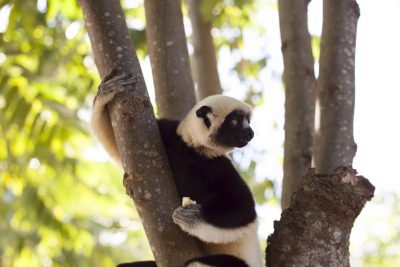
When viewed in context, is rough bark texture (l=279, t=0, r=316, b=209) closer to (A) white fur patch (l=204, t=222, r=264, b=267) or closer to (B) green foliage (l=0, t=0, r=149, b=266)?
(A) white fur patch (l=204, t=222, r=264, b=267)

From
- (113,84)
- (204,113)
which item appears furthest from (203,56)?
(113,84)

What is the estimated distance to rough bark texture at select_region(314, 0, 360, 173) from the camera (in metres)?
4.50

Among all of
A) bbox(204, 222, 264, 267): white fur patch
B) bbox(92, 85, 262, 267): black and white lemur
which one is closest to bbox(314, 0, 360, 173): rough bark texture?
bbox(92, 85, 262, 267): black and white lemur

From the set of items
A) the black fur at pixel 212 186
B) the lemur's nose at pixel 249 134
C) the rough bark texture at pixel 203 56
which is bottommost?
the black fur at pixel 212 186

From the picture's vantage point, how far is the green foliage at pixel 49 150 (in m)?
7.16

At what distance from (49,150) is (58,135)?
21 cm

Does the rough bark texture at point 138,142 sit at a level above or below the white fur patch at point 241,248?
above

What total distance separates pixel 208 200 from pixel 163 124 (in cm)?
80

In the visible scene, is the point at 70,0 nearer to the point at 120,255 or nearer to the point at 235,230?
the point at 235,230

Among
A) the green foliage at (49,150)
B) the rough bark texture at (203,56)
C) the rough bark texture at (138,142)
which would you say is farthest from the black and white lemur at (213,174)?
the green foliage at (49,150)

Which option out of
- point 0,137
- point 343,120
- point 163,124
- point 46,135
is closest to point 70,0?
point 46,135

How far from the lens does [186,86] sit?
512 centimetres

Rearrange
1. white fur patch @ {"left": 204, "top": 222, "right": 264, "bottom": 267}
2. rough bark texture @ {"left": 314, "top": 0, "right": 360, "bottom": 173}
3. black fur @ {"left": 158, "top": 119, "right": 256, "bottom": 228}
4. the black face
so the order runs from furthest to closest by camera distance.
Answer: the black face → rough bark texture @ {"left": 314, "top": 0, "right": 360, "bottom": 173} → white fur patch @ {"left": 204, "top": 222, "right": 264, "bottom": 267} → black fur @ {"left": 158, "top": 119, "right": 256, "bottom": 228}

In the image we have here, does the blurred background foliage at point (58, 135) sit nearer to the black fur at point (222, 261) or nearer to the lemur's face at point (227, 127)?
the lemur's face at point (227, 127)
